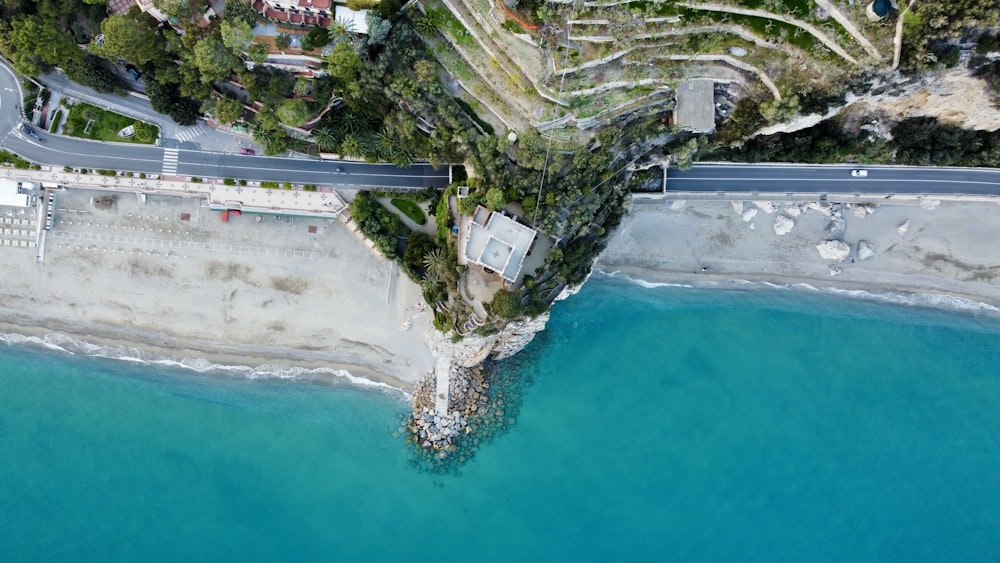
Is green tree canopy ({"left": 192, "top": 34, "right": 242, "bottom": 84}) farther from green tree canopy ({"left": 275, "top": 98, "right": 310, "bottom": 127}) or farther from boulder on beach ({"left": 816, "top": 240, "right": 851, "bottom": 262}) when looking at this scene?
boulder on beach ({"left": 816, "top": 240, "right": 851, "bottom": 262})

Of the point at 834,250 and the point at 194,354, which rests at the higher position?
the point at 834,250

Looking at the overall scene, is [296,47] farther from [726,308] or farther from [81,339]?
[726,308]

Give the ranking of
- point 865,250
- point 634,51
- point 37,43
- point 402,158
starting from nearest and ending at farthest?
point 634,51 → point 37,43 → point 402,158 → point 865,250

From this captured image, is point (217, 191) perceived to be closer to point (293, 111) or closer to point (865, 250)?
point (293, 111)

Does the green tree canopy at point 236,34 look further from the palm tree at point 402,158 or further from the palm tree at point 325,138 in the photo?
the palm tree at point 402,158

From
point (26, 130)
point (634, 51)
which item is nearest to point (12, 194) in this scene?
point (26, 130)

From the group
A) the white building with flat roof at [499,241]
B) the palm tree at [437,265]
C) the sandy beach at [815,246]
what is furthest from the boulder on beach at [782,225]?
the palm tree at [437,265]
